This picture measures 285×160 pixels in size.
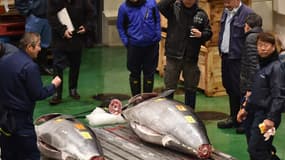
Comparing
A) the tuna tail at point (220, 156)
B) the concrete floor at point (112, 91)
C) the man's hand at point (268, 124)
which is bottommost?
the concrete floor at point (112, 91)

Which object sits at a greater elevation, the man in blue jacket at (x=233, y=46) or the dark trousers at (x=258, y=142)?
the man in blue jacket at (x=233, y=46)

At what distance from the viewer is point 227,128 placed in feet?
26.5

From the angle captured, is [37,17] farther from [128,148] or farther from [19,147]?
[19,147]

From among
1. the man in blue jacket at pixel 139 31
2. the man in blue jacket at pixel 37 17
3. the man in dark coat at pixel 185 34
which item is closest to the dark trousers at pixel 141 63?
the man in blue jacket at pixel 139 31

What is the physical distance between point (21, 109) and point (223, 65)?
3.11m

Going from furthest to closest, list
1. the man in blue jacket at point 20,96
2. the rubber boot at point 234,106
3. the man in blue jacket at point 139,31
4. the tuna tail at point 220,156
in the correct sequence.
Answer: the man in blue jacket at point 139,31, the rubber boot at point 234,106, the tuna tail at point 220,156, the man in blue jacket at point 20,96

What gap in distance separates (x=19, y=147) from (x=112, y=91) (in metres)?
4.26

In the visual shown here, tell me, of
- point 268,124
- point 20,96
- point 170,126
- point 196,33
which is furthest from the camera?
point 196,33

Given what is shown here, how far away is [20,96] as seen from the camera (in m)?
5.62

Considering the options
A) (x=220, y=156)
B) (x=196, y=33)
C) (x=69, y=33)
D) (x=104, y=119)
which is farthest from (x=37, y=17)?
(x=220, y=156)

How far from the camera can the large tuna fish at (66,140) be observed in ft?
20.2

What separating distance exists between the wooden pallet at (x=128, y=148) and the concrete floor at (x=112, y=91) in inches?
33.1

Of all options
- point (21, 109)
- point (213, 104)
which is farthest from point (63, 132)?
point (213, 104)

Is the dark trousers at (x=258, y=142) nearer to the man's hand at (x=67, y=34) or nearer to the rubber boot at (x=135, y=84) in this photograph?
the rubber boot at (x=135, y=84)
